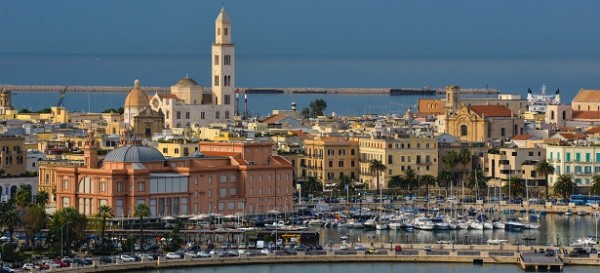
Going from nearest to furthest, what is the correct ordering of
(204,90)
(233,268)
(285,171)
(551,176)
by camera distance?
(233,268)
(285,171)
(551,176)
(204,90)

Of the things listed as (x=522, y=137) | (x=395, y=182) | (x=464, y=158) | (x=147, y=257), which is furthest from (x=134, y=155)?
(x=522, y=137)

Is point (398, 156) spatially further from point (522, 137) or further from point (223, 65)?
point (223, 65)

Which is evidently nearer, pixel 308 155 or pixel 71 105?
pixel 308 155

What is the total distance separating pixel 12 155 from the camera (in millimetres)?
84500

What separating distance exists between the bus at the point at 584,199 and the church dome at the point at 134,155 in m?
22.5

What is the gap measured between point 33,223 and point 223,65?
1839 inches

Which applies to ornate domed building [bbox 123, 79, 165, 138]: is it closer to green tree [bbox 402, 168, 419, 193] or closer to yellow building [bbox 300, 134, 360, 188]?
yellow building [bbox 300, 134, 360, 188]

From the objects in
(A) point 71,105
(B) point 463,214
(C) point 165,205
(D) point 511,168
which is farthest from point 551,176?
(A) point 71,105

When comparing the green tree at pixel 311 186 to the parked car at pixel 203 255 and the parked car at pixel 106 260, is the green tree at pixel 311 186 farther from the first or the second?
the parked car at pixel 106 260

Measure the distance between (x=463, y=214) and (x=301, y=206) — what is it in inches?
282

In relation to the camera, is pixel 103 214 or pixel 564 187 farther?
pixel 564 187

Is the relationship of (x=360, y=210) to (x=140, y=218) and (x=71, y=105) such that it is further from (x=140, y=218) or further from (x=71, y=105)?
(x=71, y=105)

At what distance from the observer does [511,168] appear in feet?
321

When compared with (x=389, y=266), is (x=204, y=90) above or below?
above
